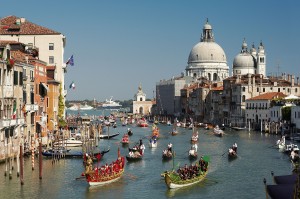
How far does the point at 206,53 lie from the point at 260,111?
51768 mm

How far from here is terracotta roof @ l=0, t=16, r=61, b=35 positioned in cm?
4034

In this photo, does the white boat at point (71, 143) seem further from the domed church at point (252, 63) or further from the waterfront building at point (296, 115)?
the domed church at point (252, 63)

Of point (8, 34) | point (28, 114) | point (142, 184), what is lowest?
point (142, 184)

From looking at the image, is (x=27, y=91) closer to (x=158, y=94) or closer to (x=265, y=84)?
(x=265, y=84)

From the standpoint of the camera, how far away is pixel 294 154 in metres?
30.3

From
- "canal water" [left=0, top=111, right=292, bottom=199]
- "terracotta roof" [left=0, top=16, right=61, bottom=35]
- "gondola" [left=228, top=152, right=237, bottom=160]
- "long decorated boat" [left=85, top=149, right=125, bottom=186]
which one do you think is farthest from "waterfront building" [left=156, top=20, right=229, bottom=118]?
"long decorated boat" [left=85, top=149, right=125, bottom=186]

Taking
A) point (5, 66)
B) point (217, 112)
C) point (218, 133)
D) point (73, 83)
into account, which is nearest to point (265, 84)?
point (217, 112)

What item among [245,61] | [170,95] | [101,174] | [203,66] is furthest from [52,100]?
[203,66]

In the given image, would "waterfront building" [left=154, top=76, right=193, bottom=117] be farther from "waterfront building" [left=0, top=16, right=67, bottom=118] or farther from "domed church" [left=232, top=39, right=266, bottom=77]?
"waterfront building" [left=0, top=16, right=67, bottom=118]

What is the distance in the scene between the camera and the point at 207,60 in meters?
111

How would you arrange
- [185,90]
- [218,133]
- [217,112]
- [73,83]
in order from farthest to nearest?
1. [185,90]
2. [217,112]
3. [218,133]
4. [73,83]

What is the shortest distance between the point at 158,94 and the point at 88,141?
76.0m

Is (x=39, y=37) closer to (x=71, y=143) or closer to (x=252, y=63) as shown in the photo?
(x=71, y=143)

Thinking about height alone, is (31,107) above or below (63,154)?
→ above
